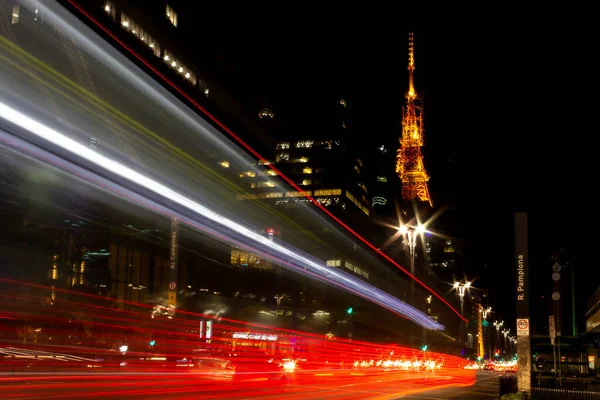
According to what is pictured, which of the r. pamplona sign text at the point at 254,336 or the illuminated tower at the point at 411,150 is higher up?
the illuminated tower at the point at 411,150

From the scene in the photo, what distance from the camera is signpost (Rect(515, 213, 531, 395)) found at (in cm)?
1986

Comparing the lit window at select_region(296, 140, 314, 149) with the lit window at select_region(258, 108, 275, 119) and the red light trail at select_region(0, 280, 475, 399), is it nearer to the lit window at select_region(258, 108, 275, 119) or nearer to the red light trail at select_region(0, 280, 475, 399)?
the lit window at select_region(258, 108, 275, 119)

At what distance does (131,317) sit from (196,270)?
955 inches

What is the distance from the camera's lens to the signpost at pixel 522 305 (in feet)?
65.2

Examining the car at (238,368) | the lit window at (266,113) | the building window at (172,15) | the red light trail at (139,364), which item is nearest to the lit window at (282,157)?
the lit window at (266,113)

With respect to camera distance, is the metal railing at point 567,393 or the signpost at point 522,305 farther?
the metal railing at point 567,393

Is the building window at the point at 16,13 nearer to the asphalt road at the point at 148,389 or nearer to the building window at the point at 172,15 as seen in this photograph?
the asphalt road at the point at 148,389

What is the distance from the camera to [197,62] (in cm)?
9325

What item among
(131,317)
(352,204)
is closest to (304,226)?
(352,204)

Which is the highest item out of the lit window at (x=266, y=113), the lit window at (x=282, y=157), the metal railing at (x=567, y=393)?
the lit window at (x=266, y=113)

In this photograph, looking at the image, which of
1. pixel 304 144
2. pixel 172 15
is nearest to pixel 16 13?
pixel 172 15

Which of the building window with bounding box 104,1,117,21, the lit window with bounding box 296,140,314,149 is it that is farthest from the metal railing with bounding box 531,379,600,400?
the lit window with bounding box 296,140,314,149

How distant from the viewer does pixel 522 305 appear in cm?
2011

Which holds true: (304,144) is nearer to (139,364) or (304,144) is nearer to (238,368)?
(238,368)
